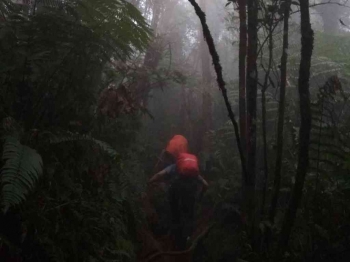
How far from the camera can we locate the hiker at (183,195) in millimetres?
5480

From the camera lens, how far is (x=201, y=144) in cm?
795

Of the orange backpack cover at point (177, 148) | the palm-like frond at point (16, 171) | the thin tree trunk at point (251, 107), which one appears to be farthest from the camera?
the orange backpack cover at point (177, 148)

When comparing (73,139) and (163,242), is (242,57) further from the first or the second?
(163,242)

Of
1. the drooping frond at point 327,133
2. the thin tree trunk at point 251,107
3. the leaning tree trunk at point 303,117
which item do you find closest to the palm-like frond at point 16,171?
the thin tree trunk at point 251,107

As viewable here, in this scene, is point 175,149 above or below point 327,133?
below

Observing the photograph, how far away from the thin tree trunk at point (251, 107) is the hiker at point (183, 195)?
7.21 feet

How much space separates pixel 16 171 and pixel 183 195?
3.43 meters

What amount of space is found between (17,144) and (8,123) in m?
0.35

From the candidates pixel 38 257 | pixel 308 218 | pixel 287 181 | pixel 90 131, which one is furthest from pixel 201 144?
pixel 38 257

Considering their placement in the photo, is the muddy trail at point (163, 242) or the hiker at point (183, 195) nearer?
the muddy trail at point (163, 242)

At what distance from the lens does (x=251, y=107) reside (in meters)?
3.41

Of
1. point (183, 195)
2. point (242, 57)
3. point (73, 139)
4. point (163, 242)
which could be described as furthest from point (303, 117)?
point (163, 242)

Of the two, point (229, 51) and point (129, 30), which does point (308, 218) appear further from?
point (229, 51)

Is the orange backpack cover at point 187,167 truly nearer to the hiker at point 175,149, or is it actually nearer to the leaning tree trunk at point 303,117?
the hiker at point 175,149
